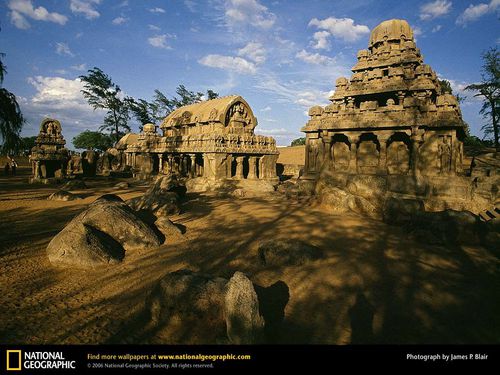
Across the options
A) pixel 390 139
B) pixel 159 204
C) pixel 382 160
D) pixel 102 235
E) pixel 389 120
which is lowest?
pixel 102 235

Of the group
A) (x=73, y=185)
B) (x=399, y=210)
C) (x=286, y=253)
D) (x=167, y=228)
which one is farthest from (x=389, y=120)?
(x=73, y=185)

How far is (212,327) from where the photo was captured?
5008mm

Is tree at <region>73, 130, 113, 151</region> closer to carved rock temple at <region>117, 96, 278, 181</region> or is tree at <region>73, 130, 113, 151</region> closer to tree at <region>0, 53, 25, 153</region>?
carved rock temple at <region>117, 96, 278, 181</region>

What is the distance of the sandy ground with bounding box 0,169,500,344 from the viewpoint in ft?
16.2

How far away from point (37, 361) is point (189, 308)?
2230mm

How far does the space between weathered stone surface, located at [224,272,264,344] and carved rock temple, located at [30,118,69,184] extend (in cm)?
2606

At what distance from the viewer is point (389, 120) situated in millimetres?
16406

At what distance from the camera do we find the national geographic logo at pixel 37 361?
4.02 meters

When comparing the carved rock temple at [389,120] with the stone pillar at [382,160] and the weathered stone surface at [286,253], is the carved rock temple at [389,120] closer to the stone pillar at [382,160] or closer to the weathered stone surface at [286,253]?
the stone pillar at [382,160]

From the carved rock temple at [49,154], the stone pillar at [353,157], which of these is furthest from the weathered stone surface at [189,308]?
the carved rock temple at [49,154]

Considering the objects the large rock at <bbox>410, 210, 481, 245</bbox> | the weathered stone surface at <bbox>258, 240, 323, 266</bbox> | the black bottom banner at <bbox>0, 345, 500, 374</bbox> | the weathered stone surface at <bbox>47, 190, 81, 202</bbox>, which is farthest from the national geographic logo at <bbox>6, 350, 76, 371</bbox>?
Answer: the weathered stone surface at <bbox>47, 190, 81, 202</bbox>

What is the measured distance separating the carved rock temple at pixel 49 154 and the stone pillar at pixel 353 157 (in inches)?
947

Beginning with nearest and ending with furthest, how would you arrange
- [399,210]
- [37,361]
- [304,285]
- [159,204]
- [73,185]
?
[37,361]
[304,285]
[399,210]
[159,204]
[73,185]

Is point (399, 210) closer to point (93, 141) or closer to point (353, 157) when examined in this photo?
point (353, 157)
